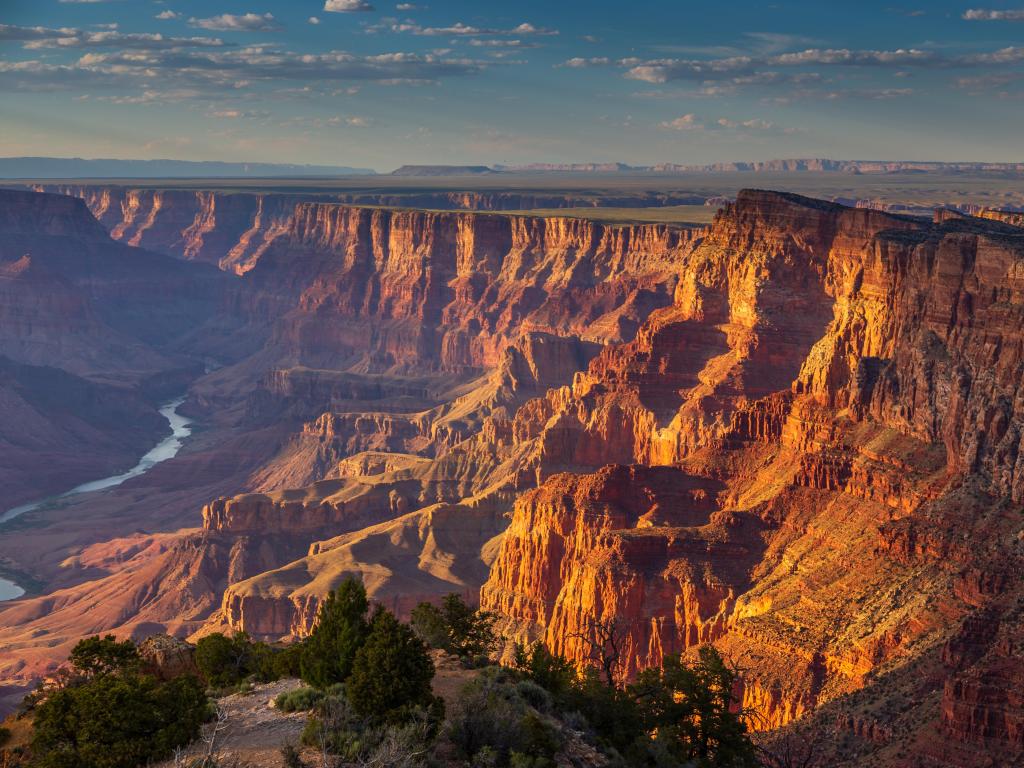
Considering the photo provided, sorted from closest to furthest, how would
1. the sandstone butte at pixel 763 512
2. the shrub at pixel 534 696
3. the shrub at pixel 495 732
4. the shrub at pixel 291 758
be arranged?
Result: the shrub at pixel 291 758 < the shrub at pixel 495 732 < the shrub at pixel 534 696 < the sandstone butte at pixel 763 512

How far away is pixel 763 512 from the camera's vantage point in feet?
273

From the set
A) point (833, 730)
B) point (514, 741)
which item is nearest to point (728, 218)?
point (833, 730)

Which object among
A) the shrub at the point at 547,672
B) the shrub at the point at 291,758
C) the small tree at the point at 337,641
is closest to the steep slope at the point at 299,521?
the shrub at the point at 547,672

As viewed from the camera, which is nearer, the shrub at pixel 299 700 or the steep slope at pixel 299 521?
the shrub at pixel 299 700

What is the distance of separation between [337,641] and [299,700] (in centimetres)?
233

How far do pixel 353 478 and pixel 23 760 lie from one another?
107 metres

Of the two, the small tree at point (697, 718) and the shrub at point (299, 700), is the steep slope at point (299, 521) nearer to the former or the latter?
the small tree at point (697, 718)

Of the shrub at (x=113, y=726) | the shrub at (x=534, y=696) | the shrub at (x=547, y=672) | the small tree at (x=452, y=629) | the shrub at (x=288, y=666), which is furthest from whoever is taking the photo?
the small tree at (x=452, y=629)

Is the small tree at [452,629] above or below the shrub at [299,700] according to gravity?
below

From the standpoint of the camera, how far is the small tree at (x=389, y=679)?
37656mm

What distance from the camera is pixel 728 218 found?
12394cm

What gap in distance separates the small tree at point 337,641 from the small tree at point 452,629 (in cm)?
892

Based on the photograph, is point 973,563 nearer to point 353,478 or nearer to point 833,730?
point 833,730

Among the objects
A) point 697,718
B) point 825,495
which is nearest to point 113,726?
point 697,718
